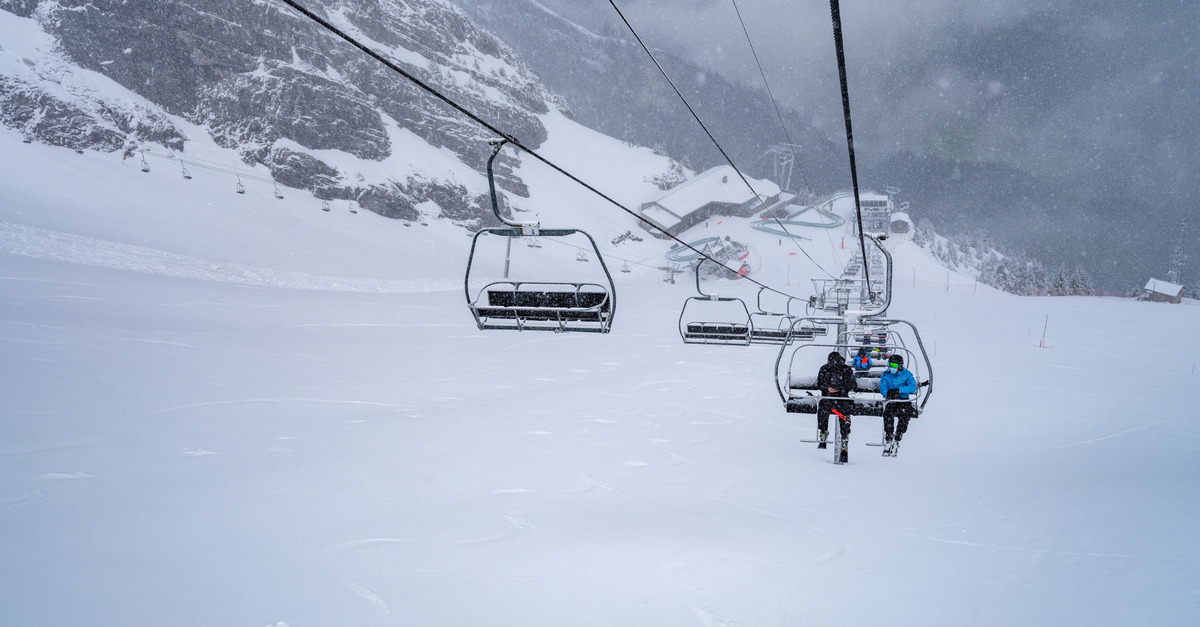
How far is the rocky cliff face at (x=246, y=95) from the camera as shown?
56.2 metres

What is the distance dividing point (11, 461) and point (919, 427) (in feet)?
50.5

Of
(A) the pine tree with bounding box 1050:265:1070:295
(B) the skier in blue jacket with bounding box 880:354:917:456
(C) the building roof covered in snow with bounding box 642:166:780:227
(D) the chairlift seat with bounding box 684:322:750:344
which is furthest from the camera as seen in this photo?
(C) the building roof covered in snow with bounding box 642:166:780:227

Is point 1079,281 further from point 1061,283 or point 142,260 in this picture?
point 142,260

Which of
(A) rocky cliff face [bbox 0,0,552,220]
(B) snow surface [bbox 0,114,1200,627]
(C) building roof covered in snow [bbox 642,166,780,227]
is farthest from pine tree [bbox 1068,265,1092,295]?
(A) rocky cliff face [bbox 0,0,552,220]

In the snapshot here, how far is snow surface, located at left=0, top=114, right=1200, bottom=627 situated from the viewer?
4.78 m

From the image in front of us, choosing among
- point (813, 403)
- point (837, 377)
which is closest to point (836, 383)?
point (837, 377)

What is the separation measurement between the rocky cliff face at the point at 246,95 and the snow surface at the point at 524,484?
156ft

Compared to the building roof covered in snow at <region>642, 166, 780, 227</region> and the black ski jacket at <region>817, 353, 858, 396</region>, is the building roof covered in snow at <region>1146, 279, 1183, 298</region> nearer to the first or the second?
the building roof covered in snow at <region>642, 166, 780, 227</region>

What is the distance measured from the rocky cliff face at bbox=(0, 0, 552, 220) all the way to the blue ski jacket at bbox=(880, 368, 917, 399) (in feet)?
215

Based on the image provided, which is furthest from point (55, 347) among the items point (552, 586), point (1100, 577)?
point (1100, 577)

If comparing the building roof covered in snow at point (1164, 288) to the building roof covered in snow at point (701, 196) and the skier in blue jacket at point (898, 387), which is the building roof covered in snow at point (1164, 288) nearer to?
the building roof covered in snow at point (701, 196)

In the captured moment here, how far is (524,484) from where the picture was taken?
7.64 meters

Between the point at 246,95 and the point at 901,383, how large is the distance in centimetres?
8859

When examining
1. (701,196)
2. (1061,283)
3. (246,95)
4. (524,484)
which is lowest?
(524,484)
